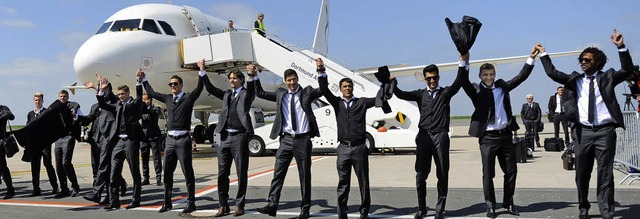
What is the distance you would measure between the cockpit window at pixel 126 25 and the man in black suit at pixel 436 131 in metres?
11.1

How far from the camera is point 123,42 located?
13.9m

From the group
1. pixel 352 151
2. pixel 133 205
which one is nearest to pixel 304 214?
pixel 352 151

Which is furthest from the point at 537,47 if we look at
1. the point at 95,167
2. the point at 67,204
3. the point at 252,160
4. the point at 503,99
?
the point at 252,160

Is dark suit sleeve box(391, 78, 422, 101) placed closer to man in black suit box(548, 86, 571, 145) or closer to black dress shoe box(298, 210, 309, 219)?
black dress shoe box(298, 210, 309, 219)

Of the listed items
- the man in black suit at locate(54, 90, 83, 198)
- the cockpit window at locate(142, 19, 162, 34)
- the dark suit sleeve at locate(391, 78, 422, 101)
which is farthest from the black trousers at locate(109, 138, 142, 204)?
the cockpit window at locate(142, 19, 162, 34)

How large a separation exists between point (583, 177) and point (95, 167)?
24.2ft

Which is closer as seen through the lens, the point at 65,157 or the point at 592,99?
the point at 592,99

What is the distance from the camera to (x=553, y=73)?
5.49 meters

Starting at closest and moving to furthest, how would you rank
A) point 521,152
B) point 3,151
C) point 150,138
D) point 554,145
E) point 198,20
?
point 3,151, point 150,138, point 521,152, point 554,145, point 198,20

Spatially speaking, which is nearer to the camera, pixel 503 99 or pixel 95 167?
pixel 503 99

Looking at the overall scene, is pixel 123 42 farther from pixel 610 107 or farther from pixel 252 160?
pixel 610 107

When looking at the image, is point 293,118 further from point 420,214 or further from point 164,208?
point 164,208

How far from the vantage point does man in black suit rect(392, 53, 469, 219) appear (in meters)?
5.62

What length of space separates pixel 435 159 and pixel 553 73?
1.52 m
